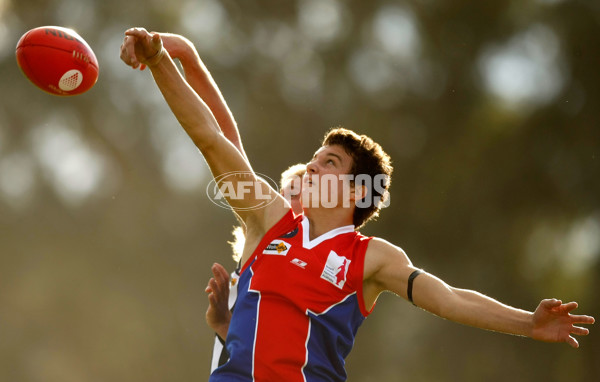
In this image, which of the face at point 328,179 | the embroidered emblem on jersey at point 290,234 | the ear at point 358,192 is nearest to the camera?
the embroidered emblem on jersey at point 290,234

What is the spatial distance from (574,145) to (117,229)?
13.2 meters

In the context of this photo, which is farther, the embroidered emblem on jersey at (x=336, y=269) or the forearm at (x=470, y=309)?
the embroidered emblem on jersey at (x=336, y=269)

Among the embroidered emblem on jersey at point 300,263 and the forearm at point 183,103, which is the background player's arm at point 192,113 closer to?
the forearm at point 183,103

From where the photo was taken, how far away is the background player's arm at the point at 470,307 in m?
3.96

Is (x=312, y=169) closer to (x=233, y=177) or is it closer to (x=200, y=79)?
(x=233, y=177)

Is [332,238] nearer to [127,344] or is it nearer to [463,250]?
[463,250]

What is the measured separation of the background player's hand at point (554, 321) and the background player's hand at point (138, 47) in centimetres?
255

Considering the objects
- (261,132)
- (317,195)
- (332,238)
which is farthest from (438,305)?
(261,132)

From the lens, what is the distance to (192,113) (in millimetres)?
4062

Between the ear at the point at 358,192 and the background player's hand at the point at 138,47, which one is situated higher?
the background player's hand at the point at 138,47

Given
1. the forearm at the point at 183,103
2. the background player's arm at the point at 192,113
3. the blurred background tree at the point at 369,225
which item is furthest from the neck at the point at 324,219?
the blurred background tree at the point at 369,225

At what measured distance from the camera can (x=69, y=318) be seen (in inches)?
847

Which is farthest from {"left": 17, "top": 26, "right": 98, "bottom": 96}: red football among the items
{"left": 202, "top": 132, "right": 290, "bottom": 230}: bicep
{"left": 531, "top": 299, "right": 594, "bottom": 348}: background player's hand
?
{"left": 531, "top": 299, "right": 594, "bottom": 348}: background player's hand

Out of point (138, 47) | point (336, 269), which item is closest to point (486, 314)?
point (336, 269)
